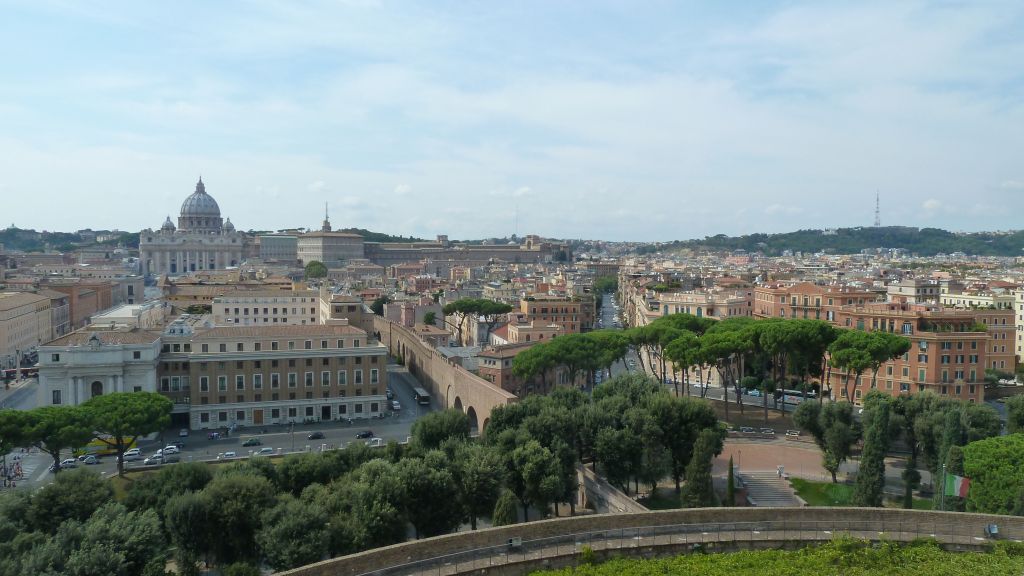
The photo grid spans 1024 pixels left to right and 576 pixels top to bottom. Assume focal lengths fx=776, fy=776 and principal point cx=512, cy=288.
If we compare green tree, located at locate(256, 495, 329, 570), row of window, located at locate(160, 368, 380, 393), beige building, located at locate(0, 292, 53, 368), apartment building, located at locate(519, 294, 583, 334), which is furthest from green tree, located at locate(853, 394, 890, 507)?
beige building, located at locate(0, 292, 53, 368)

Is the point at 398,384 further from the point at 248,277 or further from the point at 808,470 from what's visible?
the point at 248,277

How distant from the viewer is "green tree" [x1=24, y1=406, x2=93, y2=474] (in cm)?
2588

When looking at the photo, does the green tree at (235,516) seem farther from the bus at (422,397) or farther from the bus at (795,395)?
the bus at (795,395)

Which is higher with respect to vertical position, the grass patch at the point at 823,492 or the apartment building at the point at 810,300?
the apartment building at the point at 810,300

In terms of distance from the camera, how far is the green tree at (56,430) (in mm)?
25875

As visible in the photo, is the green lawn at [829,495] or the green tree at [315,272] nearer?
the green lawn at [829,495]

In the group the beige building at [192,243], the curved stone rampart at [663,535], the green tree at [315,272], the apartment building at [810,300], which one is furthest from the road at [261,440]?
the beige building at [192,243]

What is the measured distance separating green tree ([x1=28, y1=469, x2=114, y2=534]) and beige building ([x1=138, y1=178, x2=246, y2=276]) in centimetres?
12087

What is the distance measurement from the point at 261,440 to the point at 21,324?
30353 millimetres

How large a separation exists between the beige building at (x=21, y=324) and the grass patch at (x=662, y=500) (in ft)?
144

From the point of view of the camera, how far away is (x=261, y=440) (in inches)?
1307

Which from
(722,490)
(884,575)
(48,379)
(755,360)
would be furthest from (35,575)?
(755,360)

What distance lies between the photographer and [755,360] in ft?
132

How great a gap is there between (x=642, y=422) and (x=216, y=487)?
42.4ft
